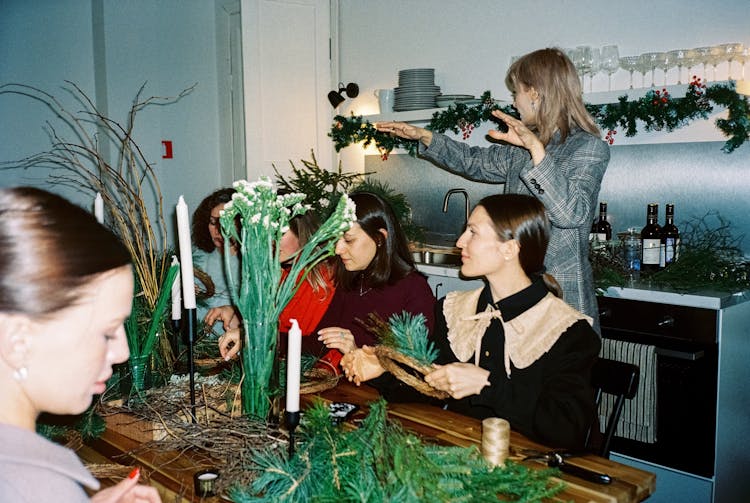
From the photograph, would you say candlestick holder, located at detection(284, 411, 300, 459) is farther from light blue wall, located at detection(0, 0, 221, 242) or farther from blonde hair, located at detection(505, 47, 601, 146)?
light blue wall, located at detection(0, 0, 221, 242)

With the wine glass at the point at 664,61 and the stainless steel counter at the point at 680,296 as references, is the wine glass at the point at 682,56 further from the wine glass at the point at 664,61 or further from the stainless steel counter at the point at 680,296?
the stainless steel counter at the point at 680,296

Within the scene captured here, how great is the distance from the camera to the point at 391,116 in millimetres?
4359

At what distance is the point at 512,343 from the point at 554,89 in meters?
1.11

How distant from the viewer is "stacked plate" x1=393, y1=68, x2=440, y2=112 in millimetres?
4262

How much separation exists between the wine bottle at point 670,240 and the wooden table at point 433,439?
6.28 feet

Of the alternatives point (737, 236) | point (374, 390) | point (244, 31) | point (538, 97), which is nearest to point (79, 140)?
point (244, 31)

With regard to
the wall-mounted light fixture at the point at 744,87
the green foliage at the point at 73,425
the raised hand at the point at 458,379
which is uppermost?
the wall-mounted light fixture at the point at 744,87

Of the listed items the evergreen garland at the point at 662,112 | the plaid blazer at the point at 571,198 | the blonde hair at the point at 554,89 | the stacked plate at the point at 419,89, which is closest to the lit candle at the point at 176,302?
the plaid blazer at the point at 571,198

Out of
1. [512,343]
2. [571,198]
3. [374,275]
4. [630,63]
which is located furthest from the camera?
[630,63]

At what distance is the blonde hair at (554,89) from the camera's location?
243 cm

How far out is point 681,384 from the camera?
273 cm

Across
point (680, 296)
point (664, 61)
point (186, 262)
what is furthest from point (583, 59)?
point (186, 262)

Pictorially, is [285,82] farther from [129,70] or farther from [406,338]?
[406,338]

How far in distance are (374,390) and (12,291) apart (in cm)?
118
